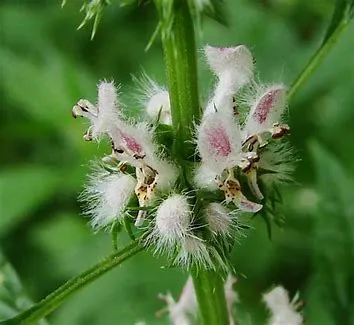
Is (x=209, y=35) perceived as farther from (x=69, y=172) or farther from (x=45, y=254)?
(x=45, y=254)

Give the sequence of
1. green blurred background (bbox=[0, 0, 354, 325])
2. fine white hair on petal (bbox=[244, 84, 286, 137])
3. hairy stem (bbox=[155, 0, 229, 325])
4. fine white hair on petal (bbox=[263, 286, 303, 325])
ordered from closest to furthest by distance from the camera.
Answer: hairy stem (bbox=[155, 0, 229, 325]) → fine white hair on petal (bbox=[244, 84, 286, 137]) → fine white hair on petal (bbox=[263, 286, 303, 325]) → green blurred background (bbox=[0, 0, 354, 325])

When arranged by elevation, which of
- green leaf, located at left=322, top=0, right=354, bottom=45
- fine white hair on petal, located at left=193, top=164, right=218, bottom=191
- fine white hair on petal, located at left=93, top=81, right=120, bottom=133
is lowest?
fine white hair on petal, located at left=193, top=164, right=218, bottom=191

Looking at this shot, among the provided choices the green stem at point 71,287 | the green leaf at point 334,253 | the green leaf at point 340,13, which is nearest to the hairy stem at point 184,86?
the green stem at point 71,287

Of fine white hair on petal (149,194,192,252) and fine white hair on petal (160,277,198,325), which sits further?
fine white hair on petal (160,277,198,325)

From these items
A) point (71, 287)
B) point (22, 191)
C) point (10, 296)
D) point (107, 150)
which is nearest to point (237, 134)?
point (71, 287)

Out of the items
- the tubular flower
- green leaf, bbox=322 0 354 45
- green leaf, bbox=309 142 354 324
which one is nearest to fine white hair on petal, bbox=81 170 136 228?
the tubular flower

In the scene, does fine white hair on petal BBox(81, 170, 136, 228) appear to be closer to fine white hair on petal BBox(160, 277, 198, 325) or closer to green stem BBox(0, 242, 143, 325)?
green stem BBox(0, 242, 143, 325)

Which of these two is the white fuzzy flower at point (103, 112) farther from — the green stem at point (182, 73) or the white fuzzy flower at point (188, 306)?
the white fuzzy flower at point (188, 306)

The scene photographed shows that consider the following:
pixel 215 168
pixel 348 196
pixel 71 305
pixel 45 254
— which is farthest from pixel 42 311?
pixel 45 254
